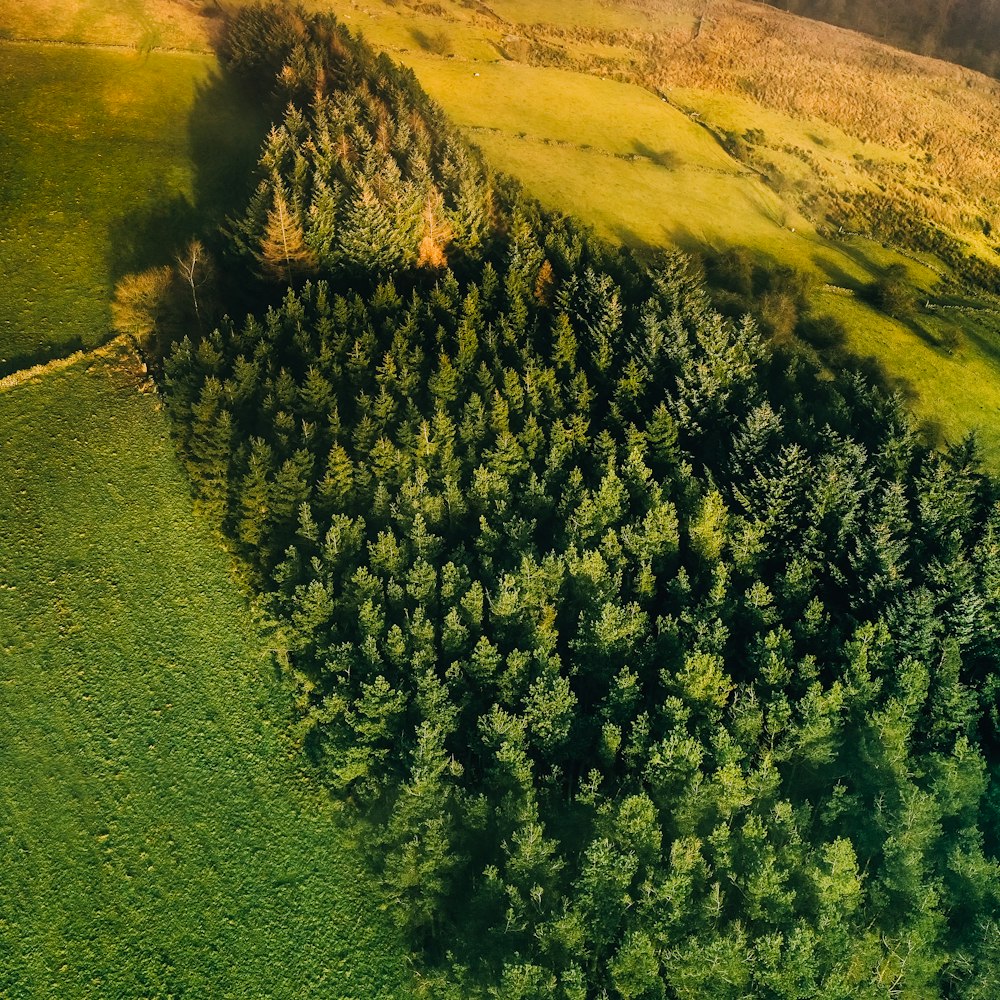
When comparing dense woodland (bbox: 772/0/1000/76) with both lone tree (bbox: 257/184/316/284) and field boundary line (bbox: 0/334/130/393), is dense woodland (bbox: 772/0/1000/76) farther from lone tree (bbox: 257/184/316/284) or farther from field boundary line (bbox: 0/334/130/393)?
field boundary line (bbox: 0/334/130/393)

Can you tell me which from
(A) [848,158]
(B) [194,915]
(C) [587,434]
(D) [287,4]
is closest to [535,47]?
(D) [287,4]

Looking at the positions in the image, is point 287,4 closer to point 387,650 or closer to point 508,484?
point 508,484

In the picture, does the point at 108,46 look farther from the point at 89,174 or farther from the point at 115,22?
the point at 89,174

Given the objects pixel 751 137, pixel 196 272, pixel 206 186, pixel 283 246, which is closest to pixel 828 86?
pixel 751 137

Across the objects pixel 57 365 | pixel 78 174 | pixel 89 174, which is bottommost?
pixel 57 365

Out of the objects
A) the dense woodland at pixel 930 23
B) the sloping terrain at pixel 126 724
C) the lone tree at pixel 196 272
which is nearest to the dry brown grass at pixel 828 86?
the dense woodland at pixel 930 23

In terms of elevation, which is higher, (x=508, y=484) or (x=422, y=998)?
(x=508, y=484)

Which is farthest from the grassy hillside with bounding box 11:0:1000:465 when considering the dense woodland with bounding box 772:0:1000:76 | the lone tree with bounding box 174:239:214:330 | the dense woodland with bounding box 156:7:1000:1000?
the dense woodland with bounding box 156:7:1000:1000
